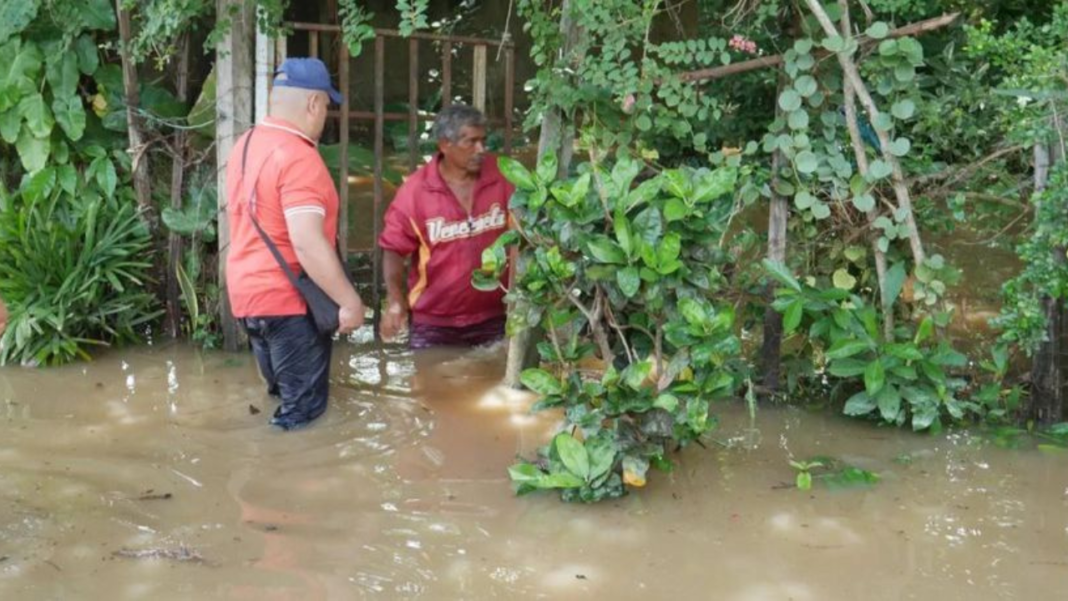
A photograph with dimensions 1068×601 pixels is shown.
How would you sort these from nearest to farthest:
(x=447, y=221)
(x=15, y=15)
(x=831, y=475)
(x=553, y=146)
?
(x=831, y=475) < (x=553, y=146) < (x=447, y=221) < (x=15, y=15)

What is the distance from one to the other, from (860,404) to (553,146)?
6.00ft

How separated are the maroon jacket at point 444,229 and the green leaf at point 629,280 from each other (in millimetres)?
1717

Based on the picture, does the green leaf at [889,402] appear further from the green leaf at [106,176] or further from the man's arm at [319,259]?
the green leaf at [106,176]

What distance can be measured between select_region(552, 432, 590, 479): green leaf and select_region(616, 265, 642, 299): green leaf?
0.60 metres

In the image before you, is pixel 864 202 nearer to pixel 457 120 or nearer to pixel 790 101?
pixel 790 101

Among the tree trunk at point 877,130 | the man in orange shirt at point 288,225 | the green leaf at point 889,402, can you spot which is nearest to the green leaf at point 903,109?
the tree trunk at point 877,130

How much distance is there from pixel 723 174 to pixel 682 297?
526mm

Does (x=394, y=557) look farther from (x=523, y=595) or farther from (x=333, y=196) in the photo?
(x=333, y=196)

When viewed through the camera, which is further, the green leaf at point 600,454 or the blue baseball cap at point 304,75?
the blue baseball cap at point 304,75

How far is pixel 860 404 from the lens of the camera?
5.62 m

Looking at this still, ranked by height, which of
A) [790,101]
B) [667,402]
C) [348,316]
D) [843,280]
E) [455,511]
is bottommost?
[455,511]

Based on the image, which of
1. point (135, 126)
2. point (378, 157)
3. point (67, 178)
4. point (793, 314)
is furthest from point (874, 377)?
point (67, 178)

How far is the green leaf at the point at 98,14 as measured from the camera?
6.91m

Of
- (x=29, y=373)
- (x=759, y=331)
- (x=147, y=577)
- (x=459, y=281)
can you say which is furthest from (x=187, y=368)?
(x=759, y=331)
